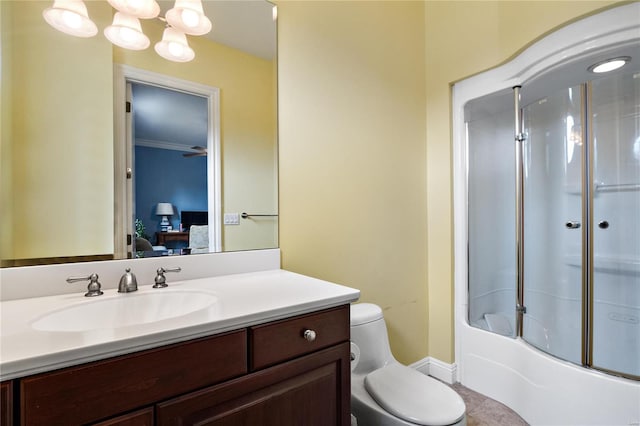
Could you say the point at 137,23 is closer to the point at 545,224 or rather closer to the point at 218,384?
the point at 218,384

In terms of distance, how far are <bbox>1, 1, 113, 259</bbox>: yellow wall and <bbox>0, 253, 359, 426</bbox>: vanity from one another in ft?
0.70

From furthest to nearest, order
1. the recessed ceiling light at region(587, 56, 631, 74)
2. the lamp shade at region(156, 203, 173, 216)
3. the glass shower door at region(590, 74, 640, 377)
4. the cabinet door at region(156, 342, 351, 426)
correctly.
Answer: the glass shower door at region(590, 74, 640, 377) < the recessed ceiling light at region(587, 56, 631, 74) < the lamp shade at region(156, 203, 173, 216) < the cabinet door at region(156, 342, 351, 426)

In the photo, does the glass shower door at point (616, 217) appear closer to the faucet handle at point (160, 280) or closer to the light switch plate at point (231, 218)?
the light switch plate at point (231, 218)

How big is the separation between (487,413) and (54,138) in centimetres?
246

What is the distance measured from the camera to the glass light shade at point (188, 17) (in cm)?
122

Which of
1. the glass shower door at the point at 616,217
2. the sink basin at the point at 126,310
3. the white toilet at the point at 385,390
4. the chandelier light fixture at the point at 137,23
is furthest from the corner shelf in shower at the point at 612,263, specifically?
the chandelier light fixture at the point at 137,23

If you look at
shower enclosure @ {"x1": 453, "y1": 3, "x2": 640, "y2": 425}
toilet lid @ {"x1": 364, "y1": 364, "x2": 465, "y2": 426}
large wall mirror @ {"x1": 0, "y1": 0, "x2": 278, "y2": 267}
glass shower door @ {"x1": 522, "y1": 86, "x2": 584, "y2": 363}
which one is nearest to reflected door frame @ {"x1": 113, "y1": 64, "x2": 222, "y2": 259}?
large wall mirror @ {"x1": 0, "y1": 0, "x2": 278, "y2": 267}

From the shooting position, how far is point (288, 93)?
1.54 m

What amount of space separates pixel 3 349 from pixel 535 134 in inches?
109

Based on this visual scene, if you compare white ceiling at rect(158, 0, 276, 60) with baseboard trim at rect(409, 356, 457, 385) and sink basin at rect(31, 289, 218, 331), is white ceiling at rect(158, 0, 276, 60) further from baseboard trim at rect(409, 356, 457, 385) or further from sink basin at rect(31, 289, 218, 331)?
baseboard trim at rect(409, 356, 457, 385)

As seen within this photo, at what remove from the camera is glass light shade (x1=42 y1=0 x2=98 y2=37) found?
1.03 m

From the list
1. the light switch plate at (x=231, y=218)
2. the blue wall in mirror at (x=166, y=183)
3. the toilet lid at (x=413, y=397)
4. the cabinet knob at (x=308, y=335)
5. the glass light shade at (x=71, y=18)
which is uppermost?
the glass light shade at (x=71, y=18)

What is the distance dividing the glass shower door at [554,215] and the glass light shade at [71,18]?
234 centimetres

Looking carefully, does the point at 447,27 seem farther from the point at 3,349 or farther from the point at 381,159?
the point at 3,349
